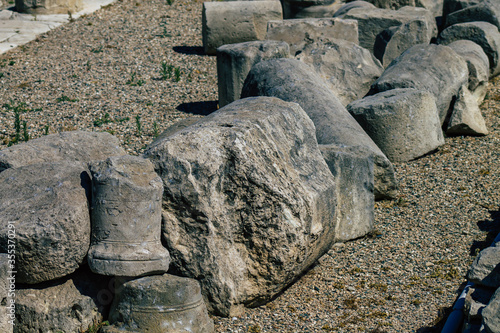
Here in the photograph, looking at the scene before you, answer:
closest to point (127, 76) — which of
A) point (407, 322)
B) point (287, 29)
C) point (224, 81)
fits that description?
point (224, 81)

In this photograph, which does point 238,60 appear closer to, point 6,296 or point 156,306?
point 156,306

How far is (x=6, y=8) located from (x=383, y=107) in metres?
9.13

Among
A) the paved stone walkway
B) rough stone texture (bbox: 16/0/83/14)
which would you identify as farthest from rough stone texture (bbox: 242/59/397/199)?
rough stone texture (bbox: 16/0/83/14)

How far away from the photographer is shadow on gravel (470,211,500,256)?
222 inches

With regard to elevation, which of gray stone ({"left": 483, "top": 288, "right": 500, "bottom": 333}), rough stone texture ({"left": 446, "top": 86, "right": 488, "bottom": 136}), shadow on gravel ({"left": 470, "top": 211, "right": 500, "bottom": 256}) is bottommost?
shadow on gravel ({"left": 470, "top": 211, "right": 500, "bottom": 256})

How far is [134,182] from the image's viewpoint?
414 centimetres

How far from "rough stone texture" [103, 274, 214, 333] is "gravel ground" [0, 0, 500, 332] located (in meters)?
0.40

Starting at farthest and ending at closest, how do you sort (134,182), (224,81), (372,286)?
(224,81), (372,286), (134,182)

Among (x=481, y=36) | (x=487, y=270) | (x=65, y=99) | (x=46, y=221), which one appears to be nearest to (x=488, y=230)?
(x=487, y=270)

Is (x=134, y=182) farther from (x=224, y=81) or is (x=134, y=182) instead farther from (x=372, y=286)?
(x=224, y=81)

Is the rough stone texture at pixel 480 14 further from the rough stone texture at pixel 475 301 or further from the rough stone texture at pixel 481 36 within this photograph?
the rough stone texture at pixel 475 301

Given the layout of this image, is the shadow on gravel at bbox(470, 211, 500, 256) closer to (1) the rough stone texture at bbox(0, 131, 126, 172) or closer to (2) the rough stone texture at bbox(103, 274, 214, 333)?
(2) the rough stone texture at bbox(103, 274, 214, 333)

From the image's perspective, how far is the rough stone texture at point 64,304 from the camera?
4.15 m

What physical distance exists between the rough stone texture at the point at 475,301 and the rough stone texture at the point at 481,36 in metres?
6.75
